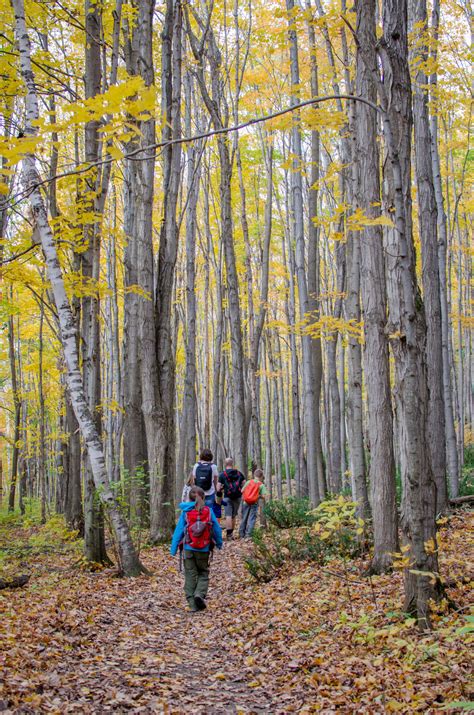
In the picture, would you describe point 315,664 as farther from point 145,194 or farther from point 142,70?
point 142,70

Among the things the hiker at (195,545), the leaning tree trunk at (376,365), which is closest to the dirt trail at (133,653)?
the hiker at (195,545)

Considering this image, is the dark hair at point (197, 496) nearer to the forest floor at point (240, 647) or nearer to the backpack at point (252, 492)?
the forest floor at point (240, 647)

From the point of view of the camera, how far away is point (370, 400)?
621 centimetres

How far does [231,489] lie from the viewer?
11336mm

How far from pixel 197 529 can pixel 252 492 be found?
384 cm

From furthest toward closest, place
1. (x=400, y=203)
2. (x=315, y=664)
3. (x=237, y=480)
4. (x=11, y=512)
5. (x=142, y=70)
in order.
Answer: (x=11, y=512)
(x=237, y=480)
(x=142, y=70)
(x=315, y=664)
(x=400, y=203)

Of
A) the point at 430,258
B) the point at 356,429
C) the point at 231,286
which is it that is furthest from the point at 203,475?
the point at 430,258

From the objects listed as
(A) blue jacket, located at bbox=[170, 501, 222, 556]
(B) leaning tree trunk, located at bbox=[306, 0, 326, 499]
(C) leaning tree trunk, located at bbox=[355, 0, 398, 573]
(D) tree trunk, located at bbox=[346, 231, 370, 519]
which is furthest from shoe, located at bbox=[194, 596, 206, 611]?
(B) leaning tree trunk, located at bbox=[306, 0, 326, 499]

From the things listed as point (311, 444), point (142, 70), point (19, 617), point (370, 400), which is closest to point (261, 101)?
point (142, 70)

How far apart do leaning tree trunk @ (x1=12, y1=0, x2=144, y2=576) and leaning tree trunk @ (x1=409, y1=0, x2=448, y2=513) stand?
466 centimetres

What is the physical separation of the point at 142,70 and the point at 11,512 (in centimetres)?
1648

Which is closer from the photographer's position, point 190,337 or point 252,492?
point 252,492

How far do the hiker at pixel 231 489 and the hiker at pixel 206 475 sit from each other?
2079 millimetres

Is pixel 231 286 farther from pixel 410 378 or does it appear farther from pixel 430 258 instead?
pixel 410 378
